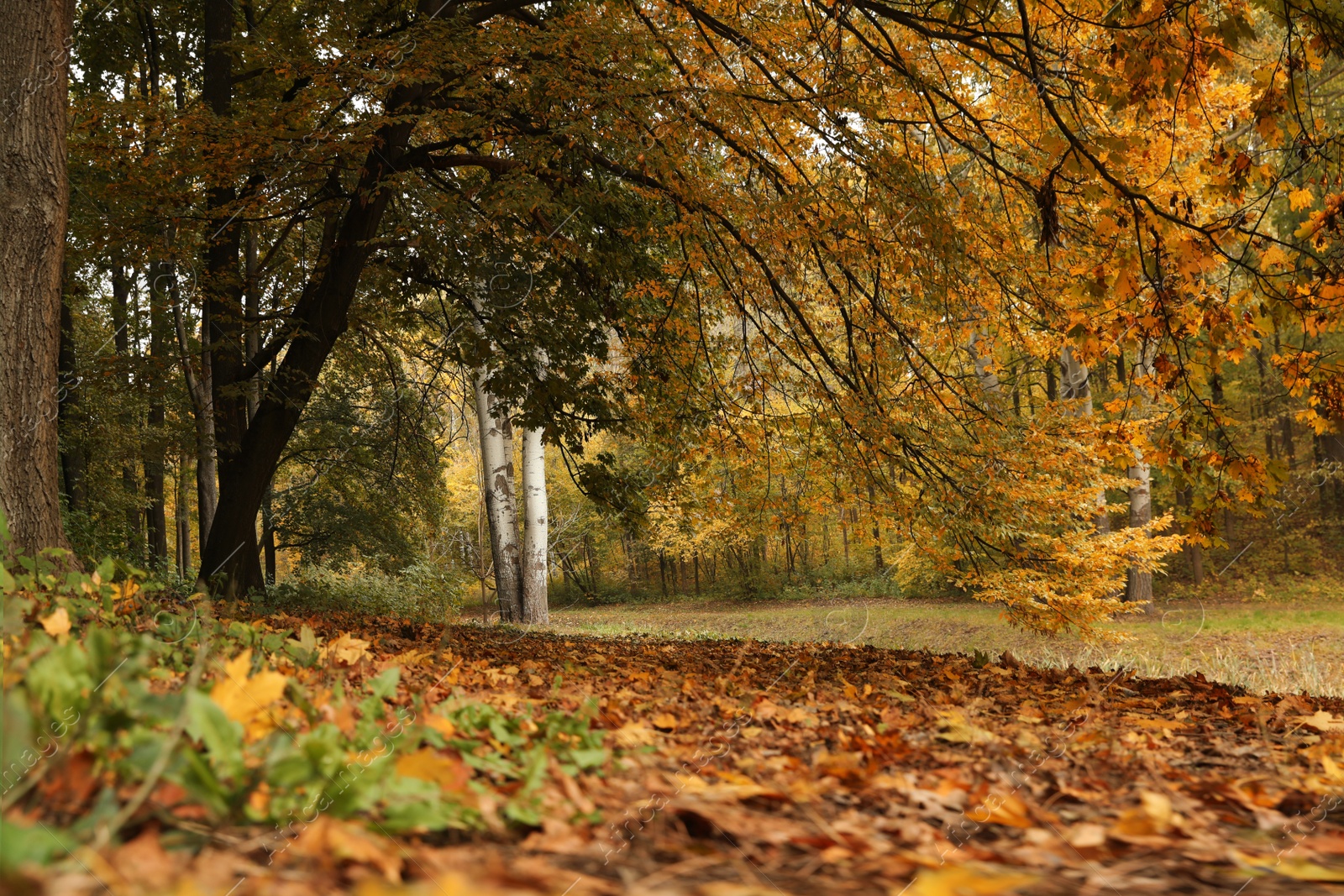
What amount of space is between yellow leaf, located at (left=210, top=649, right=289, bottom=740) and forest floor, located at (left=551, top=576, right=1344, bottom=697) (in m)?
6.32

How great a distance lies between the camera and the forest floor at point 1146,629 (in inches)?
334

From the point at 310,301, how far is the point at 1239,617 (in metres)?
17.2

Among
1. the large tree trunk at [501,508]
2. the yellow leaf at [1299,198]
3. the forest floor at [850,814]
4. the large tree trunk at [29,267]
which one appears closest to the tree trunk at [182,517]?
the large tree trunk at [501,508]

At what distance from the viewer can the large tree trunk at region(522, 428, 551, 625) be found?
534 inches

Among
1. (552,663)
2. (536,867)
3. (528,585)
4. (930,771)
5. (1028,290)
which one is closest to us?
(536,867)

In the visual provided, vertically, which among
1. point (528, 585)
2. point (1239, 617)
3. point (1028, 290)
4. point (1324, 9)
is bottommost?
point (1239, 617)

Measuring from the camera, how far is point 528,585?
45.8 ft

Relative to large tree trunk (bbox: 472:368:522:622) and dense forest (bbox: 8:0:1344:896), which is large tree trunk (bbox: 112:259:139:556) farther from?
large tree trunk (bbox: 472:368:522:622)

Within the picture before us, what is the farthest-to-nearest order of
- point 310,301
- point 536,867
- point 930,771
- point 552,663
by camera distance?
point 310,301 → point 552,663 → point 930,771 → point 536,867

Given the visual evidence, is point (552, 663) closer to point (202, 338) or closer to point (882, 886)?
point (882, 886)

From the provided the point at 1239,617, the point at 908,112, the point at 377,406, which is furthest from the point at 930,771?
the point at 1239,617

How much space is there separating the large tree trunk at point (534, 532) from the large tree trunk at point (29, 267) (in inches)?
374

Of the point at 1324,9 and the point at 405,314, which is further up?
the point at 405,314

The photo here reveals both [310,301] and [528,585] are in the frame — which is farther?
[528,585]
